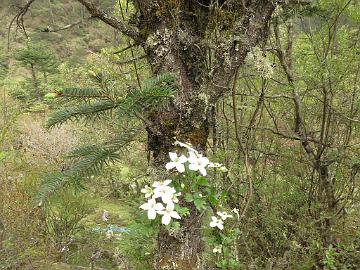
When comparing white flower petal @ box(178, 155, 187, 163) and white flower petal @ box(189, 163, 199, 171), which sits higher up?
white flower petal @ box(178, 155, 187, 163)

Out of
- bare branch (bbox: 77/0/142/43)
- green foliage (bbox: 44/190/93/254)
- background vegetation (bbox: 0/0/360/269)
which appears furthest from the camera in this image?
green foliage (bbox: 44/190/93/254)

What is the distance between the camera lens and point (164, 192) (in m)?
1.37

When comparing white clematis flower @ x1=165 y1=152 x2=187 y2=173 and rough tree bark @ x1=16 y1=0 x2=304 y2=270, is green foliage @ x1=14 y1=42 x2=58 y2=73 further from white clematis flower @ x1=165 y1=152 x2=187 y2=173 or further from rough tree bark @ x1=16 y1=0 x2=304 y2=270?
white clematis flower @ x1=165 y1=152 x2=187 y2=173

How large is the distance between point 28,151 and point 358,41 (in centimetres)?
897

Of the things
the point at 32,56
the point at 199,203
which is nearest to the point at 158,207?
the point at 199,203

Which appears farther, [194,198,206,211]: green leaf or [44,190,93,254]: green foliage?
[44,190,93,254]: green foliage

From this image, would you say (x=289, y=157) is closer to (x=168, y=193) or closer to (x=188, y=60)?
(x=188, y=60)

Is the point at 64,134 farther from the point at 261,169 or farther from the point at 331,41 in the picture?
the point at 331,41

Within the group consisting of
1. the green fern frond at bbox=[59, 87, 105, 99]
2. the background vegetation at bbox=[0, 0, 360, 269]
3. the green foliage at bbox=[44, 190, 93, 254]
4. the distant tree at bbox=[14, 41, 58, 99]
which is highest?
the green fern frond at bbox=[59, 87, 105, 99]

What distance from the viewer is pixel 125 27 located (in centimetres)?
163

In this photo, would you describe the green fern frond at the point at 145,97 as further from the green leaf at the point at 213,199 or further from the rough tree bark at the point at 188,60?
the green leaf at the point at 213,199

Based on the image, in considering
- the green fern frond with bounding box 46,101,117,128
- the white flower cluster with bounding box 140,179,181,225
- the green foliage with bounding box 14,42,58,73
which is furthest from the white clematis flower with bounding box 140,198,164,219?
the green foliage with bounding box 14,42,58,73

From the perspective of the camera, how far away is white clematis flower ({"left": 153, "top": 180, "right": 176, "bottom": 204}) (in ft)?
4.44

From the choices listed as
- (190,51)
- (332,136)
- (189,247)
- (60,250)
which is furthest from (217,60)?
(60,250)
